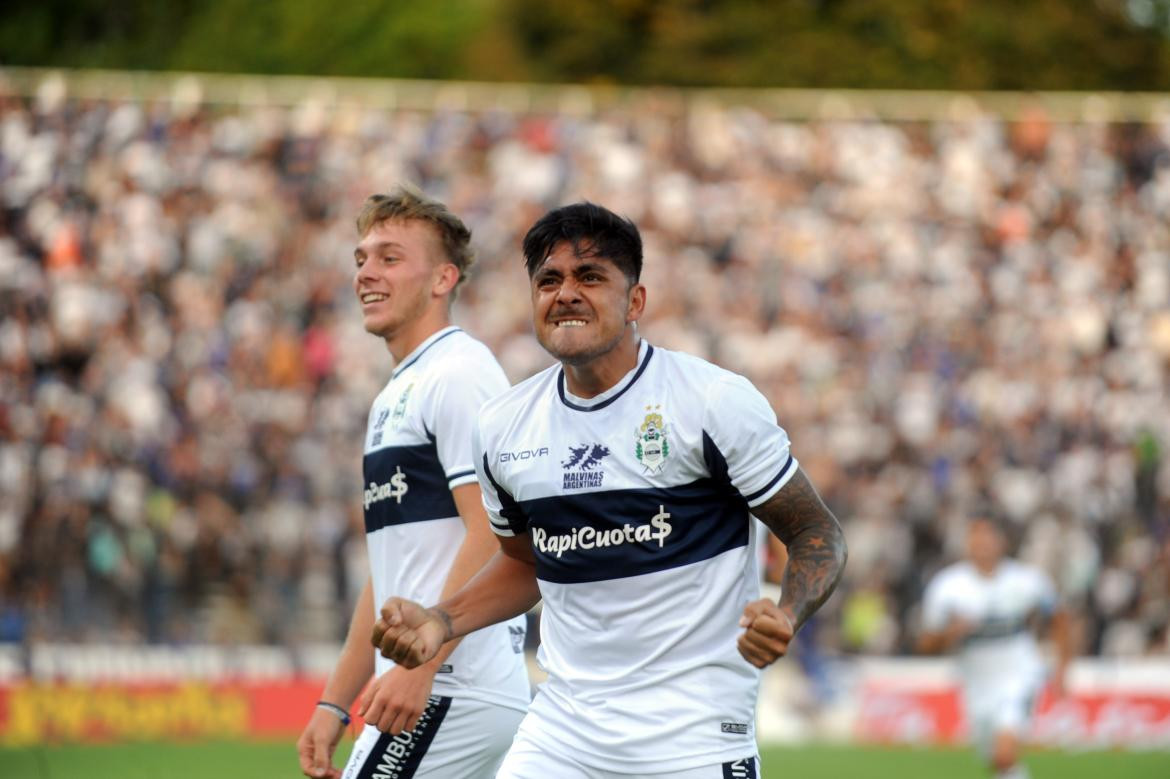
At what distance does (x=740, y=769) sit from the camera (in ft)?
16.1

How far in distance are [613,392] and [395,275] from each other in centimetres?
120

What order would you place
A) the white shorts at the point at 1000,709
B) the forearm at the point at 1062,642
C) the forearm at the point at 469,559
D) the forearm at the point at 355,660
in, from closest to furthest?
the forearm at the point at 469,559
the forearm at the point at 355,660
the white shorts at the point at 1000,709
the forearm at the point at 1062,642

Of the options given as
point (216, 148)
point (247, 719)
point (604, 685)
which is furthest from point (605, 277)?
point (216, 148)

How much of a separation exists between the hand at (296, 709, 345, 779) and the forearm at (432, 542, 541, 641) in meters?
0.87

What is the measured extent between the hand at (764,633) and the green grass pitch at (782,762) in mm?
10283

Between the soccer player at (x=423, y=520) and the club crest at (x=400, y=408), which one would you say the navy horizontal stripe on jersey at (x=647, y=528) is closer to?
the soccer player at (x=423, y=520)

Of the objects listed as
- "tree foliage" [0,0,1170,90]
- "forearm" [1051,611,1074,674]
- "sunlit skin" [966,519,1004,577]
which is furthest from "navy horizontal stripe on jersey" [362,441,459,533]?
"tree foliage" [0,0,1170,90]

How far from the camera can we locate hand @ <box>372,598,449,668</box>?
4.94 metres

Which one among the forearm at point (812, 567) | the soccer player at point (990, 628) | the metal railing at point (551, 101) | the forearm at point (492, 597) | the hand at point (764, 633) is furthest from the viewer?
the metal railing at point (551, 101)

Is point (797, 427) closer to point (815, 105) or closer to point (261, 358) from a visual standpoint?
point (261, 358)

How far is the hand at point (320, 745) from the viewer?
577cm

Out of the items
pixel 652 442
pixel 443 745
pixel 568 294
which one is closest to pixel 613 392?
pixel 652 442

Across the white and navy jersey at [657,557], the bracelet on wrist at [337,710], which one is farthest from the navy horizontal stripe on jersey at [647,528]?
the bracelet on wrist at [337,710]

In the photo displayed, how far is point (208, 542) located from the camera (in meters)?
19.6
